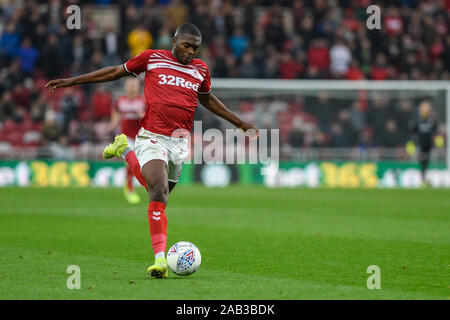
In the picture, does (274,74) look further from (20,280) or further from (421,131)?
(20,280)

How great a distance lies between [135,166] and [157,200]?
70cm

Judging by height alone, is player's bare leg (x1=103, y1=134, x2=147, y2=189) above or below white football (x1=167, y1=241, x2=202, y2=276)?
above

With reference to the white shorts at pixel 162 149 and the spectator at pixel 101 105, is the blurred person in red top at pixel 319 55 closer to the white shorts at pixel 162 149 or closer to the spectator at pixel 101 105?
the spectator at pixel 101 105

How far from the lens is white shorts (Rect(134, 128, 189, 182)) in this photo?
7234 millimetres

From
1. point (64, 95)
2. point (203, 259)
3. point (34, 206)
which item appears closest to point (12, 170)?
point (64, 95)

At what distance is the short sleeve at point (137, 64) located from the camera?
741cm

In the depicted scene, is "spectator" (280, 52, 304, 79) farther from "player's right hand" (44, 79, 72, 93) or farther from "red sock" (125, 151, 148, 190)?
"player's right hand" (44, 79, 72, 93)

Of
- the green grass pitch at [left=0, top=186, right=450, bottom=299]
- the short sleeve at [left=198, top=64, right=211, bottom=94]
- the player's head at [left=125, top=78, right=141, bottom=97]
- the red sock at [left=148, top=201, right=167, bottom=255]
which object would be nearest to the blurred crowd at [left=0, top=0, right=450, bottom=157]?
the green grass pitch at [left=0, top=186, right=450, bottom=299]

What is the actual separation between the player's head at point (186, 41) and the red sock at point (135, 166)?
109cm

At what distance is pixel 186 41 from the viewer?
7242mm

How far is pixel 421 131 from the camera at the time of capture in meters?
23.6

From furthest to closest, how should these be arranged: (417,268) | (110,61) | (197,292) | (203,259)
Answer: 1. (110,61)
2. (203,259)
3. (417,268)
4. (197,292)

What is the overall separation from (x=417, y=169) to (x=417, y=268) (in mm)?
17724

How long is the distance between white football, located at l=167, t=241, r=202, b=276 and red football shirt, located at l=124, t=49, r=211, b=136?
115 centimetres
